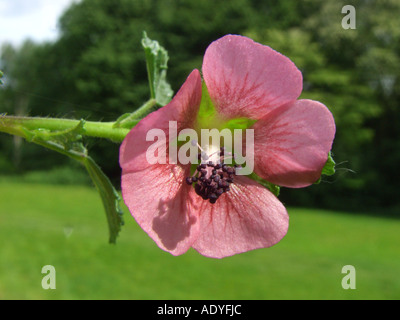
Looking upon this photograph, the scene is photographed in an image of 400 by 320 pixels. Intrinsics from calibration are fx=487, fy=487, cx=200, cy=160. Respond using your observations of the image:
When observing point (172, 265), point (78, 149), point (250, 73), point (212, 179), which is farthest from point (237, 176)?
point (172, 265)

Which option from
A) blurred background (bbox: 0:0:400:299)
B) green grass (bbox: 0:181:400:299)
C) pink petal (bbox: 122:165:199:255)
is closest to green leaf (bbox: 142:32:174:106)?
pink petal (bbox: 122:165:199:255)

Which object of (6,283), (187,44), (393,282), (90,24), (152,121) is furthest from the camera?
(90,24)

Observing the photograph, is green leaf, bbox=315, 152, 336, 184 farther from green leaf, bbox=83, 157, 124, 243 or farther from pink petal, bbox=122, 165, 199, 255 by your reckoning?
green leaf, bbox=83, 157, 124, 243

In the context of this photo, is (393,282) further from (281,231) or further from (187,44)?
(187,44)

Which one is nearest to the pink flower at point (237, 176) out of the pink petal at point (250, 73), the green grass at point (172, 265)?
the pink petal at point (250, 73)

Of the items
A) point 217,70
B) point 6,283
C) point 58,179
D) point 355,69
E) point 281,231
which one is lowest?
point 281,231


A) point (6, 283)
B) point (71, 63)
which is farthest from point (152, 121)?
point (71, 63)

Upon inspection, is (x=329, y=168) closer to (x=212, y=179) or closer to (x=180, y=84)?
(x=212, y=179)
